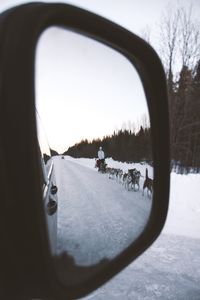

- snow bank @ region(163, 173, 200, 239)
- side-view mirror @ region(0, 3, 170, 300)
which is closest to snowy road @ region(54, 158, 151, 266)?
side-view mirror @ region(0, 3, 170, 300)

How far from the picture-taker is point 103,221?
5.64 ft

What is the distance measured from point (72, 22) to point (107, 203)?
1.17 metres

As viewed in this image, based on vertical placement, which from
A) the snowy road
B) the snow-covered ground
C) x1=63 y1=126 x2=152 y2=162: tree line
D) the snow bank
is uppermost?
x1=63 y1=126 x2=152 y2=162: tree line

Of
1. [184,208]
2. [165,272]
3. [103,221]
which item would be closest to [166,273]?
[165,272]

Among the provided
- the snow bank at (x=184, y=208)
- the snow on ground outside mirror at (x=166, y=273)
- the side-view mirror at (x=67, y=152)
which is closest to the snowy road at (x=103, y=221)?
the side-view mirror at (x=67, y=152)

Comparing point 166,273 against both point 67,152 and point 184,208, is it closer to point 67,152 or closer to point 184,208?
point 67,152

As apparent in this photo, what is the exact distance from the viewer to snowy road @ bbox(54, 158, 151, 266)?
128cm

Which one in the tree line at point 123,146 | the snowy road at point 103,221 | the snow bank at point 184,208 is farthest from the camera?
the snow bank at point 184,208

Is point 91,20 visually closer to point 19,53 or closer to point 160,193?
point 19,53

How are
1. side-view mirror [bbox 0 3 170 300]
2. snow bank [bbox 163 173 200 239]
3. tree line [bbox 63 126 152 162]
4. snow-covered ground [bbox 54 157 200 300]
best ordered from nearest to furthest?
side-view mirror [bbox 0 3 170 300]
tree line [bbox 63 126 152 162]
snow-covered ground [bbox 54 157 200 300]
snow bank [bbox 163 173 200 239]

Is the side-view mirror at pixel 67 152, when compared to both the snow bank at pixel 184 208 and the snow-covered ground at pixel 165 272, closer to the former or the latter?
the snow-covered ground at pixel 165 272

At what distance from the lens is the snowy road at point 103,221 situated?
128cm

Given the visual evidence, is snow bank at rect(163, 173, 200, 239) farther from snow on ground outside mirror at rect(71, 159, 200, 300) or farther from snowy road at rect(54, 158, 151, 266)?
snowy road at rect(54, 158, 151, 266)

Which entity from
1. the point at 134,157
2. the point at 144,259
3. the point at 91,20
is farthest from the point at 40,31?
the point at 144,259
